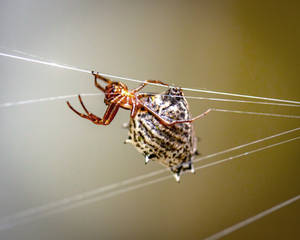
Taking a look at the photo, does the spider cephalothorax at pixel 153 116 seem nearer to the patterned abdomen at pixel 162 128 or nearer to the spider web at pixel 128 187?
the patterned abdomen at pixel 162 128

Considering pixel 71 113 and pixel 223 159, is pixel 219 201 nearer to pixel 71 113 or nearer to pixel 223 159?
pixel 223 159

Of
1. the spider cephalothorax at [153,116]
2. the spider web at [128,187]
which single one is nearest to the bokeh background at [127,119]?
the spider web at [128,187]

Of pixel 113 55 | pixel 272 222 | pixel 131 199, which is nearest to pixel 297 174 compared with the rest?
pixel 272 222

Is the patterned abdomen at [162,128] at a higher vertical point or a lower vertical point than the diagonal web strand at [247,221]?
higher

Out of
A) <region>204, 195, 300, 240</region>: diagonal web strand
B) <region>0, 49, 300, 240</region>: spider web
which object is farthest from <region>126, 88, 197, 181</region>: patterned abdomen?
<region>204, 195, 300, 240</region>: diagonal web strand

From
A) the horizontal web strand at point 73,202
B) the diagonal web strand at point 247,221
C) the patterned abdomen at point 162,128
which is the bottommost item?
the diagonal web strand at point 247,221

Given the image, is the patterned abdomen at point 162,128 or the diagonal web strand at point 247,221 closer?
the patterned abdomen at point 162,128

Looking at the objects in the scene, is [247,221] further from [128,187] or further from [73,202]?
[73,202]
